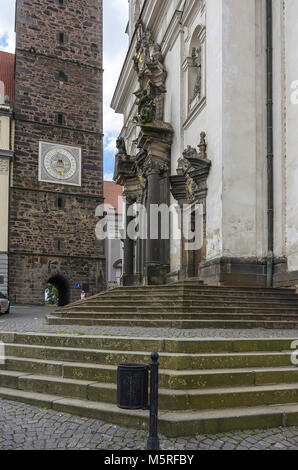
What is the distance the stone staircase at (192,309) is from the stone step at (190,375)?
307cm

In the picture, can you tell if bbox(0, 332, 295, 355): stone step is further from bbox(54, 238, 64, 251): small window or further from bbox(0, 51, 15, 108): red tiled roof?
bbox(0, 51, 15, 108): red tiled roof

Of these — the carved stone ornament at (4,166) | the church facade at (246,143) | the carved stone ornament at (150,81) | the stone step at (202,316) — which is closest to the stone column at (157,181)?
the carved stone ornament at (150,81)

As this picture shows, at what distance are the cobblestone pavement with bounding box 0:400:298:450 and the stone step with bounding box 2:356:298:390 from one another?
2.20 ft

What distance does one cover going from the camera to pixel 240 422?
4.89 metres

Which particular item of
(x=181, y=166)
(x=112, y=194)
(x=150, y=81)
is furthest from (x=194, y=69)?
(x=112, y=194)

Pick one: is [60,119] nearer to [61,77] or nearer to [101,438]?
[61,77]

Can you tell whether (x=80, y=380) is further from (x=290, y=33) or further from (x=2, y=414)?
(x=290, y=33)

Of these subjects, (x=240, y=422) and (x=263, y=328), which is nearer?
(x=240, y=422)

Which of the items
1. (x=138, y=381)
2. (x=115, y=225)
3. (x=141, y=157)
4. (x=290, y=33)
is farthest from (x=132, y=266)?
(x=115, y=225)

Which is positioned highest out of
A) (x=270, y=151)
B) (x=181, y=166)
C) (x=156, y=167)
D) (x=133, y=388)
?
(x=156, y=167)

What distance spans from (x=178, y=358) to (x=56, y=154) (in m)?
28.2

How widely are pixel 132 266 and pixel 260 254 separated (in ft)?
33.9

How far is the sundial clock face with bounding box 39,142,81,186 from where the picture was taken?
31.8 m

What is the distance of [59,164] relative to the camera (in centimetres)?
3228
